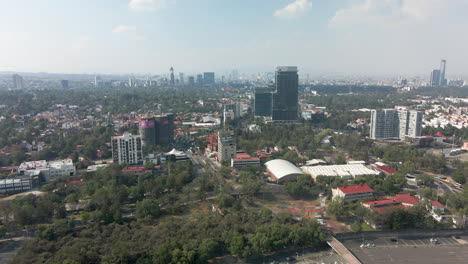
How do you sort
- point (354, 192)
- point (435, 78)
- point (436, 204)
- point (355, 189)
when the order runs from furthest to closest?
1. point (435, 78)
2. point (355, 189)
3. point (354, 192)
4. point (436, 204)

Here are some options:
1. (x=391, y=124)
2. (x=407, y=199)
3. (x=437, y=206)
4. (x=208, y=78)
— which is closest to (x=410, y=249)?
(x=407, y=199)

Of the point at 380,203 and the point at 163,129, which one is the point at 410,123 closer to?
the point at 380,203

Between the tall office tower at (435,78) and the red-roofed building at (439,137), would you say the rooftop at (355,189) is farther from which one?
the tall office tower at (435,78)

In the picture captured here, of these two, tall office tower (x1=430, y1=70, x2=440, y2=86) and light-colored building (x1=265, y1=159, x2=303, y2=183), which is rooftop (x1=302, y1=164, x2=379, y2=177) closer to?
light-colored building (x1=265, y1=159, x2=303, y2=183)

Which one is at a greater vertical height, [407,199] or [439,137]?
[439,137]

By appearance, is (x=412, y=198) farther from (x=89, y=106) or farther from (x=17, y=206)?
(x=89, y=106)

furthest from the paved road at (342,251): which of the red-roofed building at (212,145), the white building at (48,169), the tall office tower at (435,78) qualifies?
the tall office tower at (435,78)

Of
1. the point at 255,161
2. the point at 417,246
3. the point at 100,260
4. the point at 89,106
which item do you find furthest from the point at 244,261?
the point at 89,106

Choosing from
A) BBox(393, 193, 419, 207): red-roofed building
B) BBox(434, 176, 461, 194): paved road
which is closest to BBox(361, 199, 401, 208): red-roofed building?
BBox(393, 193, 419, 207): red-roofed building
